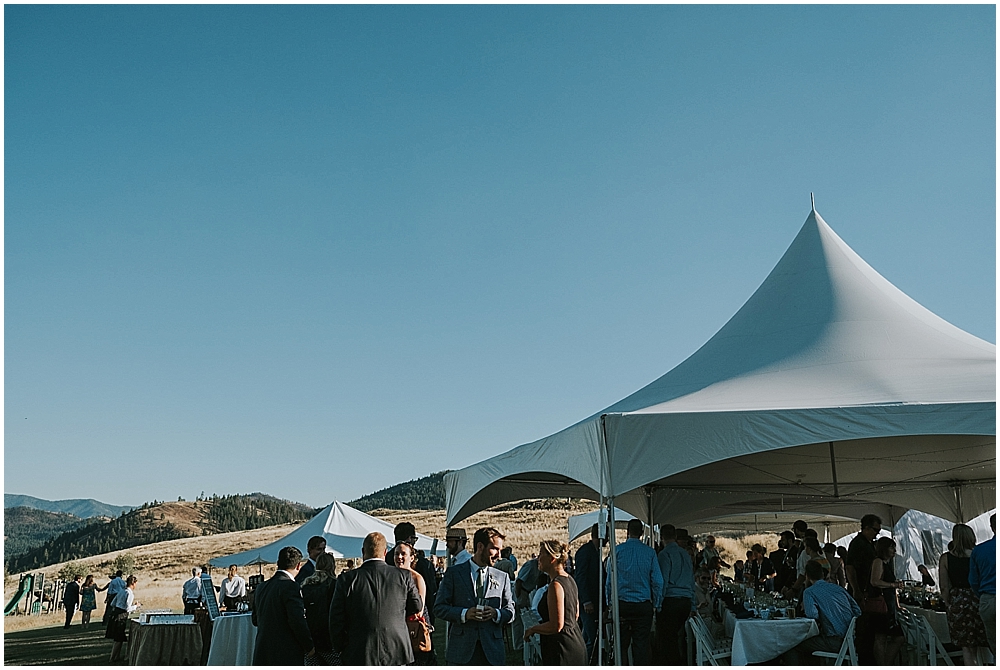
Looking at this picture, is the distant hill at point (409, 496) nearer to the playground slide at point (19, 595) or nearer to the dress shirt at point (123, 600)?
the playground slide at point (19, 595)

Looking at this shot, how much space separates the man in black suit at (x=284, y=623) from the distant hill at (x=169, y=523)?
58970 millimetres

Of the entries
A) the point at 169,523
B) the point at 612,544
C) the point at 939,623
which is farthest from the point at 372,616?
the point at 169,523

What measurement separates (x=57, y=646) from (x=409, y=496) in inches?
2726

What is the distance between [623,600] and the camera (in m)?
6.47

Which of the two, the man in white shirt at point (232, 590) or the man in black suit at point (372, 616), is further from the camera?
the man in white shirt at point (232, 590)

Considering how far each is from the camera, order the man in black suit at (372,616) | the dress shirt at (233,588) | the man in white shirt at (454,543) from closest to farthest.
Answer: the man in black suit at (372,616)
the man in white shirt at (454,543)
the dress shirt at (233,588)

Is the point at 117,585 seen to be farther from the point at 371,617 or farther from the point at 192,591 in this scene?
the point at 371,617

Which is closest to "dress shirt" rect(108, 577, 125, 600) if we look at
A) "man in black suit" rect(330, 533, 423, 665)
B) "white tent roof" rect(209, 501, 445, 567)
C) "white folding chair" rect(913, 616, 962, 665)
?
"white tent roof" rect(209, 501, 445, 567)

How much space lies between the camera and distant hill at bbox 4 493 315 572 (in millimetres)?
62469

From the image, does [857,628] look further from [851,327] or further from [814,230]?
[814,230]

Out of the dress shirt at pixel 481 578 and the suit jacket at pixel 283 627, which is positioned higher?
the dress shirt at pixel 481 578

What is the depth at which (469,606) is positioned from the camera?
502cm

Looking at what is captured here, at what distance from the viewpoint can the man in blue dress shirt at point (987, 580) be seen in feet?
19.0

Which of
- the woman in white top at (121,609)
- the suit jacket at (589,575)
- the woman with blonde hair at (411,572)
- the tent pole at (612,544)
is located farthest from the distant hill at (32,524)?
the tent pole at (612,544)
